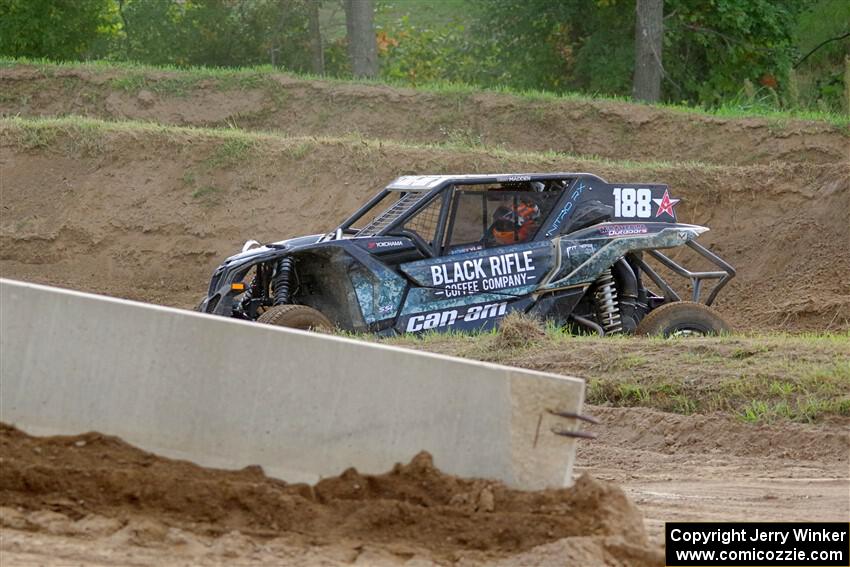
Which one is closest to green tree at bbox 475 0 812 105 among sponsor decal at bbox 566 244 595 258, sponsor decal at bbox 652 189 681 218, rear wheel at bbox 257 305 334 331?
sponsor decal at bbox 652 189 681 218

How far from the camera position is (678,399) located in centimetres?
849

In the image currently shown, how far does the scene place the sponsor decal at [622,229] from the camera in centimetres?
1136

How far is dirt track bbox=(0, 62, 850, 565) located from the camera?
545cm

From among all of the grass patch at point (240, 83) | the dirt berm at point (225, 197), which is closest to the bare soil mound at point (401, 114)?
the grass patch at point (240, 83)

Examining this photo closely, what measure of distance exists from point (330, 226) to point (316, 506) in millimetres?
11176

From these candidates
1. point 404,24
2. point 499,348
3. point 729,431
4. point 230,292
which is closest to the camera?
point 729,431

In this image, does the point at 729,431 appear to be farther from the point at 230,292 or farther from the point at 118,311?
the point at 230,292

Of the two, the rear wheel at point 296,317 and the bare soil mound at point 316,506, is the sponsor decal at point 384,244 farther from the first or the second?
the bare soil mound at point 316,506

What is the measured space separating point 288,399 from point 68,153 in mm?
12865

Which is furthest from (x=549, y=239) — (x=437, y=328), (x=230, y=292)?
(x=230, y=292)

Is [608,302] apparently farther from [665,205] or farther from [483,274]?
[483,274]

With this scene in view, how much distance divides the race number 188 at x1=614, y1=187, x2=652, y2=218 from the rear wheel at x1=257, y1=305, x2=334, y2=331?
10.2ft

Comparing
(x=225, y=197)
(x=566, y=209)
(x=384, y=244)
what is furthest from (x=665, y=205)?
(x=225, y=197)

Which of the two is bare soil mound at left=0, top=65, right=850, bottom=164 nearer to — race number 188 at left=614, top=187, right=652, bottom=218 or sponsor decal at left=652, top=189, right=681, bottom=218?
sponsor decal at left=652, top=189, right=681, bottom=218
